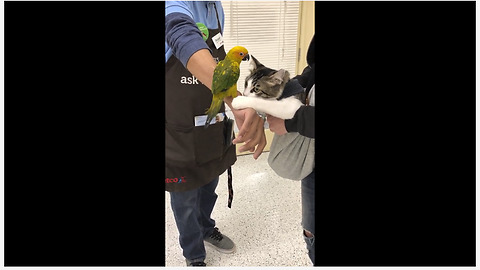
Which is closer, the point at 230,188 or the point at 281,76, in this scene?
the point at 281,76

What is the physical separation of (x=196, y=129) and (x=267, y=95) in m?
0.18

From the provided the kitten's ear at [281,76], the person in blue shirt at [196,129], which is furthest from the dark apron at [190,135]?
the kitten's ear at [281,76]

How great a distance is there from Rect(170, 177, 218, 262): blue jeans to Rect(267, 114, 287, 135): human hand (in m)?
0.26

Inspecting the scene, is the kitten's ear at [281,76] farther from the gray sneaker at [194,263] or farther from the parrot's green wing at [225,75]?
the gray sneaker at [194,263]

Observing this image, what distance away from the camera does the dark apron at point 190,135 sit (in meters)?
0.54

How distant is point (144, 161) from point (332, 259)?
25cm

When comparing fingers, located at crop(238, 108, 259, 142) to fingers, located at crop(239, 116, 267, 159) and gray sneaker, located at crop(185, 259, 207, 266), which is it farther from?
gray sneaker, located at crop(185, 259, 207, 266)

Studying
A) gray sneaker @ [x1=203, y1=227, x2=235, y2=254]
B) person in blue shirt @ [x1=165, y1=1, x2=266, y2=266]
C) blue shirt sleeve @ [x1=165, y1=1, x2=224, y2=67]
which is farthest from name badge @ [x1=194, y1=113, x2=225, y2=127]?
gray sneaker @ [x1=203, y1=227, x2=235, y2=254]

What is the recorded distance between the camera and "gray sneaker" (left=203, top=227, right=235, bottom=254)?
Result: 0.67 metres

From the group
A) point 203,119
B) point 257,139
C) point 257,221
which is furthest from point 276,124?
point 257,221

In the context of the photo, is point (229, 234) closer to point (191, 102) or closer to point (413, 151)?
point (191, 102)

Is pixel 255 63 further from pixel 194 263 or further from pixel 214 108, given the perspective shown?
pixel 194 263

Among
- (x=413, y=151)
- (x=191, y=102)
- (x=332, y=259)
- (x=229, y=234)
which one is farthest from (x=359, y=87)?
(x=229, y=234)

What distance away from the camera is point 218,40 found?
0.49 m
